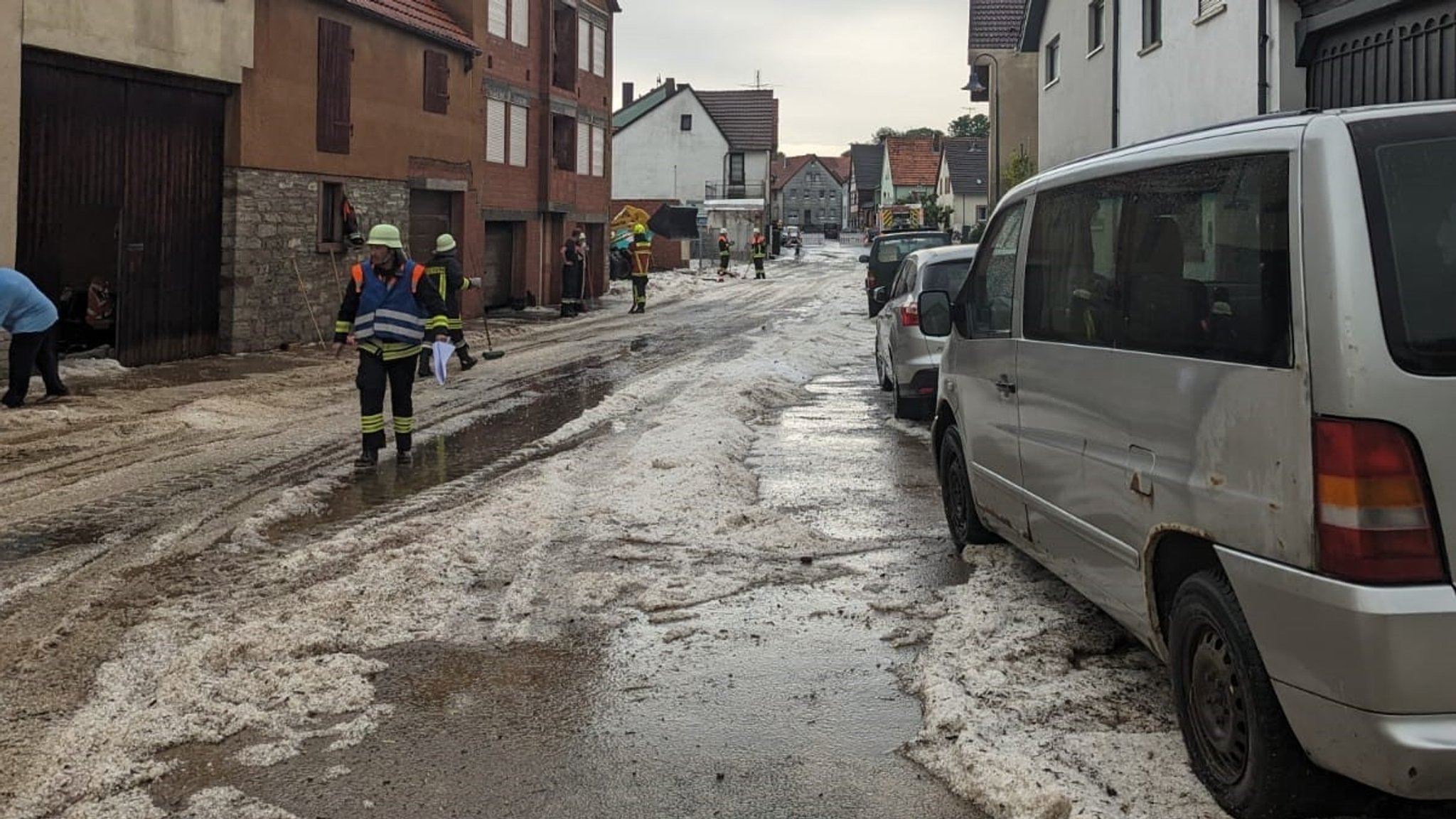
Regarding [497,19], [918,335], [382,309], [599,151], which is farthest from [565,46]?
[382,309]

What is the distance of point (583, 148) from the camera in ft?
116

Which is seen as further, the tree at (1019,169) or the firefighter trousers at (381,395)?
the tree at (1019,169)

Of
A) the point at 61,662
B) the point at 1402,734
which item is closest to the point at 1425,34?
the point at 1402,734

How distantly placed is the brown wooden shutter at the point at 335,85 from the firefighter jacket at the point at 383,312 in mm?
11609

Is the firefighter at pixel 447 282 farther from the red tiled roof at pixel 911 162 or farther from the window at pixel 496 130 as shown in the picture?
the red tiled roof at pixel 911 162

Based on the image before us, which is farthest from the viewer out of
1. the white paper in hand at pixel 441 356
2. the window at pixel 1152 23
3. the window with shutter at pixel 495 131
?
the window with shutter at pixel 495 131

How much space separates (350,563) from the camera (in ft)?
23.0

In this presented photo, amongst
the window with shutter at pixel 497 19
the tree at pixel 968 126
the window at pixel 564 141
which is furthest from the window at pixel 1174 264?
the tree at pixel 968 126

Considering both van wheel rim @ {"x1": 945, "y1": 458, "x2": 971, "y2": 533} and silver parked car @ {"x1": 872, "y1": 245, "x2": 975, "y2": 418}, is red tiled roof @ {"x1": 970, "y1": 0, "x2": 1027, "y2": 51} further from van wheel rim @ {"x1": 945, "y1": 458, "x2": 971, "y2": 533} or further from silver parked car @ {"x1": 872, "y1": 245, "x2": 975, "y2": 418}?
van wheel rim @ {"x1": 945, "y1": 458, "x2": 971, "y2": 533}

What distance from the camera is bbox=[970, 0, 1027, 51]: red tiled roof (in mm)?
40125

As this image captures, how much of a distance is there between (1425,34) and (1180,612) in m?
8.06

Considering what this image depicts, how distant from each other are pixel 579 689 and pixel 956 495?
2.88 meters

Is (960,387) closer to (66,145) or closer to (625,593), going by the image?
(625,593)

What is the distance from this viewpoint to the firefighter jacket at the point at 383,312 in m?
10.3
